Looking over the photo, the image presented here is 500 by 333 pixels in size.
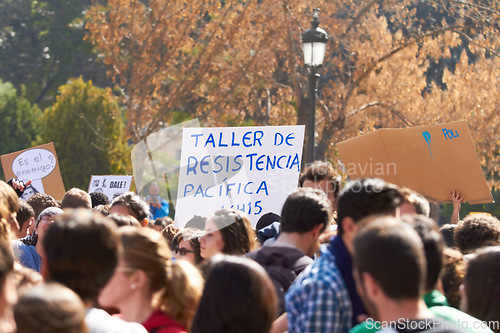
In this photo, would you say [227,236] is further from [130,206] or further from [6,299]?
[6,299]

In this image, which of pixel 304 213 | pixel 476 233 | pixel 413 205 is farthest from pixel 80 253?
pixel 476 233

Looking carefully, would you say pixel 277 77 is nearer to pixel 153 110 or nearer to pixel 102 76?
pixel 153 110

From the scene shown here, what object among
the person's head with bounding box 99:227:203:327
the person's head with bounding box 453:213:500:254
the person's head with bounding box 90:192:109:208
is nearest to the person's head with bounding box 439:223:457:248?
the person's head with bounding box 453:213:500:254

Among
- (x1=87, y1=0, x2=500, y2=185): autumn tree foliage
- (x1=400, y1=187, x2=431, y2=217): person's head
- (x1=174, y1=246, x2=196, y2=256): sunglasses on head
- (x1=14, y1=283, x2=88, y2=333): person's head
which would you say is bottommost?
(x1=174, y1=246, x2=196, y2=256): sunglasses on head

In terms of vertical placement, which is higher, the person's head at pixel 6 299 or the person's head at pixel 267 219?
the person's head at pixel 6 299

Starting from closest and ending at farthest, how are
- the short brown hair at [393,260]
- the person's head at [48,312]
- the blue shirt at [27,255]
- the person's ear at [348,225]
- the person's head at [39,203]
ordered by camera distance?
the person's head at [48,312]
the short brown hair at [393,260]
the person's ear at [348,225]
the blue shirt at [27,255]
the person's head at [39,203]

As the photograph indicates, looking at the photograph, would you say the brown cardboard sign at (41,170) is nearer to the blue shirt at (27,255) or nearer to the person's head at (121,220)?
the blue shirt at (27,255)

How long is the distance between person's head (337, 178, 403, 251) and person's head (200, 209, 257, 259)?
1.31 m

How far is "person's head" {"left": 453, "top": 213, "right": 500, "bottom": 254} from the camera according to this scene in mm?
4090

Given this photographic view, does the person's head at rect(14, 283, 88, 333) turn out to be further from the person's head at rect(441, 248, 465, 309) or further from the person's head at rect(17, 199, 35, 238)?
the person's head at rect(17, 199, 35, 238)

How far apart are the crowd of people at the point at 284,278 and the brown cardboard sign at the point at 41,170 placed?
4829 millimetres

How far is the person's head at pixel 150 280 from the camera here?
110 inches

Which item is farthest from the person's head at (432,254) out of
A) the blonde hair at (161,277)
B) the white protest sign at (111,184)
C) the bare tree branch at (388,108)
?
the bare tree branch at (388,108)

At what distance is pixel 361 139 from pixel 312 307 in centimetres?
344
